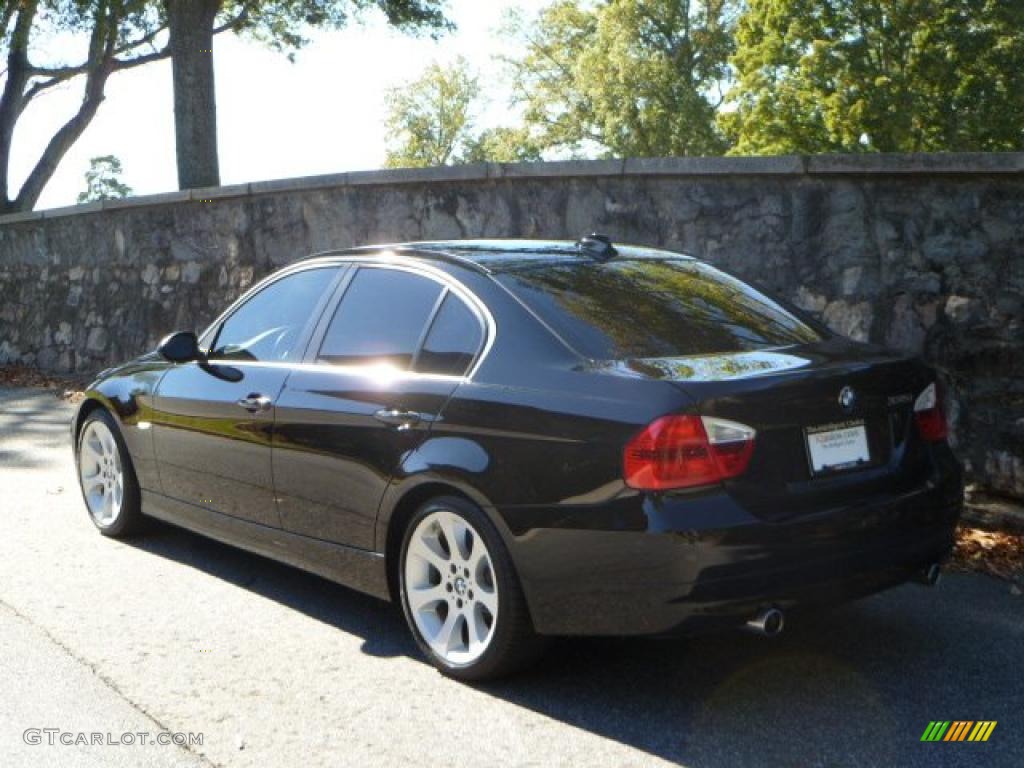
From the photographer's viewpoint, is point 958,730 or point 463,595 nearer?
point 958,730

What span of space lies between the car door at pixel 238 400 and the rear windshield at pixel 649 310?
1.16 m

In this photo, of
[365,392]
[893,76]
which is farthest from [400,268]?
[893,76]

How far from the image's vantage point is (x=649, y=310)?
479 centimetres

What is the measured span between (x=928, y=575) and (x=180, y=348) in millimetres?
3311

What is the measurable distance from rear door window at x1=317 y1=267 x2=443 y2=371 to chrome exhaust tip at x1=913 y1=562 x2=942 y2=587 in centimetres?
189

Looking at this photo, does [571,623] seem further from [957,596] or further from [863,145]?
[863,145]

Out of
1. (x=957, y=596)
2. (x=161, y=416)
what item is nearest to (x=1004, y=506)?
(x=957, y=596)

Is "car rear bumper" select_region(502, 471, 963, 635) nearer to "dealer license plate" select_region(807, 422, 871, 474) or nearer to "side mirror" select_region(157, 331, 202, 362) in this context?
"dealer license plate" select_region(807, 422, 871, 474)

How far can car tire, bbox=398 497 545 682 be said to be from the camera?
4348 millimetres

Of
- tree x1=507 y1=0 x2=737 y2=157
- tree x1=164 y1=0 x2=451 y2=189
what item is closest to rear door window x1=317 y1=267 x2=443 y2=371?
tree x1=164 y1=0 x2=451 y2=189

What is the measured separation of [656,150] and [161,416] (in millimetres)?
43860

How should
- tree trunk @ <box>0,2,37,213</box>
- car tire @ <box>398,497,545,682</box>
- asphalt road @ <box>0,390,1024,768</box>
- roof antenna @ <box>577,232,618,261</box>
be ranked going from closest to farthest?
asphalt road @ <box>0,390,1024,768</box>, car tire @ <box>398,497,545,682</box>, roof antenna @ <box>577,232,618,261</box>, tree trunk @ <box>0,2,37,213</box>

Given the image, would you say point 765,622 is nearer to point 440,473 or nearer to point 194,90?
point 440,473

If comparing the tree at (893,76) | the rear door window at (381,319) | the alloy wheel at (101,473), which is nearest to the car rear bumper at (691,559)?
the rear door window at (381,319)
